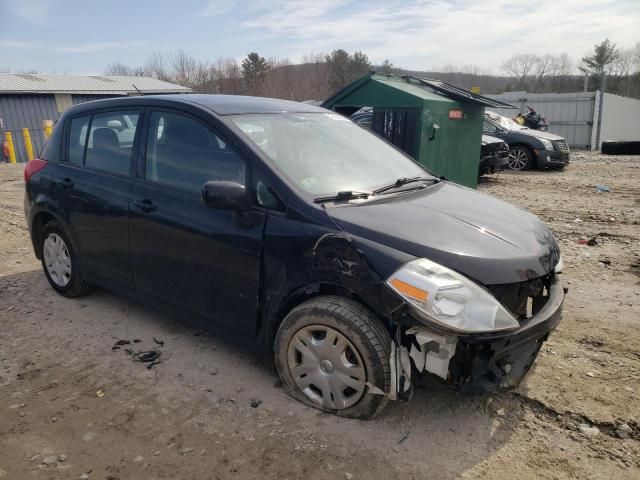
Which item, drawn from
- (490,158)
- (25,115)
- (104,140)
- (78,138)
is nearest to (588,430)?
(104,140)

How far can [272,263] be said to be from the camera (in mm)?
2814

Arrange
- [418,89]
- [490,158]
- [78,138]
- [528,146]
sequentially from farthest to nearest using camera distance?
[528,146] < [490,158] < [418,89] < [78,138]

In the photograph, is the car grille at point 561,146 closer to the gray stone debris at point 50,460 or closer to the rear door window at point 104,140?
the rear door window at point 104,140

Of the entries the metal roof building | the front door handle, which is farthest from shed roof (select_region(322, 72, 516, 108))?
the metal roof building

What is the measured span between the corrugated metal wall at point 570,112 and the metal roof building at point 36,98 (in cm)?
1678

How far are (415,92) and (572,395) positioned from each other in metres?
A: 6.31

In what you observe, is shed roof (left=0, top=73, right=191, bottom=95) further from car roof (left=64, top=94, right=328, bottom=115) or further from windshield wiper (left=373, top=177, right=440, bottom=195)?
windshield wiper (left=373, top=177, right=440, bottom=195)

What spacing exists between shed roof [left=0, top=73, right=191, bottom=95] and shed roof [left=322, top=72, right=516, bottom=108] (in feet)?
52.6

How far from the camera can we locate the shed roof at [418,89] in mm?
8320

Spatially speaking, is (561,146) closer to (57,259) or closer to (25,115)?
(57,259)

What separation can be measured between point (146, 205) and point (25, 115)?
24.3 meters

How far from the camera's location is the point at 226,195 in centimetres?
277

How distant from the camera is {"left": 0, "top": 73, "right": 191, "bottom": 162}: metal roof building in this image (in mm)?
22469

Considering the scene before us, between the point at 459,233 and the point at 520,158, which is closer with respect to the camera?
the point at 459,233
